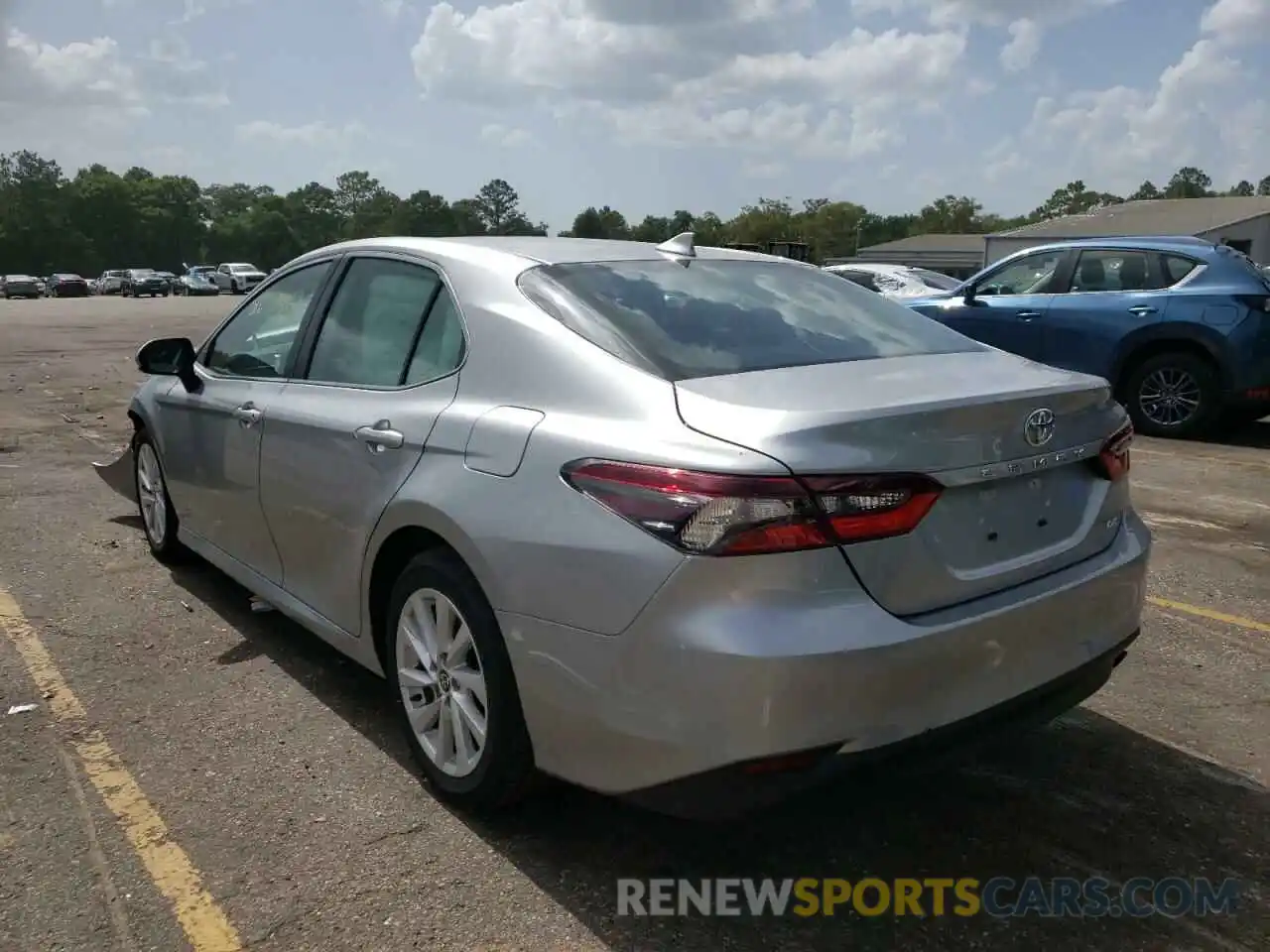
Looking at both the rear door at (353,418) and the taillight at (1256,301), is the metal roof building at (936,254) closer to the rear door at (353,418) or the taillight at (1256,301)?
the taillight at (1256,301)

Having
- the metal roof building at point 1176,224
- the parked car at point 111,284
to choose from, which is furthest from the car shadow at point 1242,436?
the parked car at point 111,284

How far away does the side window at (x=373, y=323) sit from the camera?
3305 mm

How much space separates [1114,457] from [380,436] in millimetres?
2076

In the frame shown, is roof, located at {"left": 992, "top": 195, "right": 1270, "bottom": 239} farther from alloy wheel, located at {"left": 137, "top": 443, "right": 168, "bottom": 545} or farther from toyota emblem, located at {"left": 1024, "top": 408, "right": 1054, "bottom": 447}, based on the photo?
toyota emblem, located at {"left": 1024, "top": 408, "right": 1054, "bottom": 447}

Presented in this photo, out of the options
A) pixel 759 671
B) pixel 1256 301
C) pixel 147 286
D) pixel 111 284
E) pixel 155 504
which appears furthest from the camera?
pixel 111 284

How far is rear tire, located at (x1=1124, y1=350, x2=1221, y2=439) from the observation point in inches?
350

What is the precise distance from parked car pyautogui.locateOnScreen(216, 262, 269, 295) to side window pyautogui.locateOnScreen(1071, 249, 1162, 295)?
52.1 meters

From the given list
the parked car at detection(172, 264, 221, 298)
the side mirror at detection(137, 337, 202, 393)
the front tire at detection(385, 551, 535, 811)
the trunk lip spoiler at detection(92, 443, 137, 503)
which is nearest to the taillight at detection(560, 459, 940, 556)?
the front tire at detection(385, 551, 535, 811)

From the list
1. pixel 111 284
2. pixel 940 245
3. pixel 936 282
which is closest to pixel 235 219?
pixel 111 284

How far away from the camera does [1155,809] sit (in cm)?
301

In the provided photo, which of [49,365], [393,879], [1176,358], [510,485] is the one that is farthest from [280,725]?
[49,365]

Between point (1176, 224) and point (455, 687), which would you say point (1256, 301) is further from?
point (1176, 224)

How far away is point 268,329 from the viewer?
13.8 feet

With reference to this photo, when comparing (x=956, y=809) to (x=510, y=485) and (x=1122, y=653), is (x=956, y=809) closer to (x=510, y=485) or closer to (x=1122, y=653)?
(x=1122, y=653)
